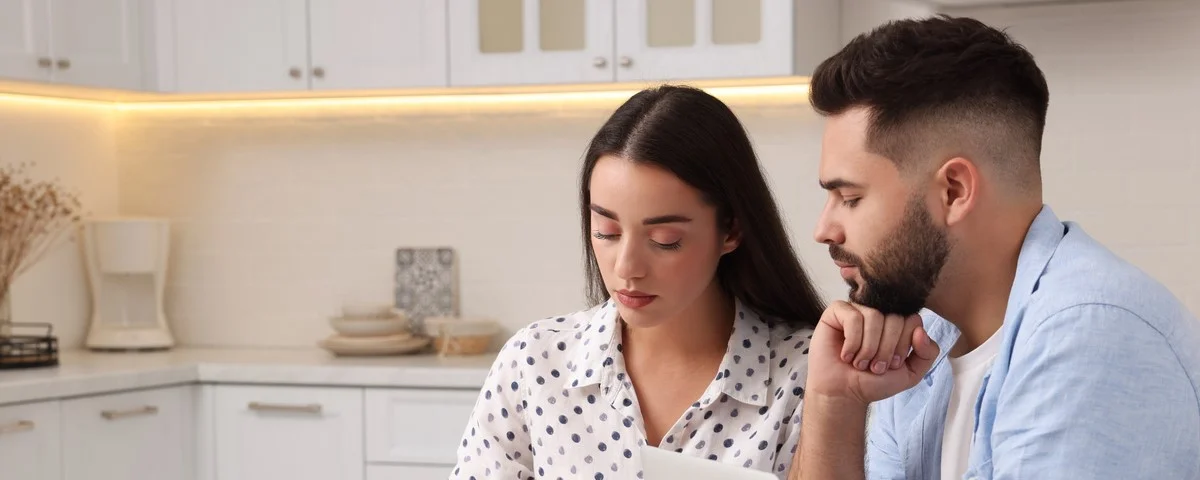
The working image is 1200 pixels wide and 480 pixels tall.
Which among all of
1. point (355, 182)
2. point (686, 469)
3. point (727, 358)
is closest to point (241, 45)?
point (355, 182)

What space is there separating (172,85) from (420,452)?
1.35 m

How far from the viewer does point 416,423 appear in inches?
141

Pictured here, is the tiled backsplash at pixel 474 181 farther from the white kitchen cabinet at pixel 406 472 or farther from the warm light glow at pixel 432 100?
the white kitchen cabinet at pixel 406 472

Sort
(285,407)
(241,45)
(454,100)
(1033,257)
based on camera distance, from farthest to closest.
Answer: (454,100) < (241,45) < (285,407) < (1033,257)

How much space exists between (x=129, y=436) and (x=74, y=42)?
3.66 feet

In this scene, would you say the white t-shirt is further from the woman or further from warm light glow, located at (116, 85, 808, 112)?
warm light glow, located at (116, 85, 808, 112)

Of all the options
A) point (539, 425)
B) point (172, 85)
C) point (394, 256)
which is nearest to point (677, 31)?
point (394, 256)

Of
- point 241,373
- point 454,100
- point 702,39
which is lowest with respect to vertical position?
point 241,373

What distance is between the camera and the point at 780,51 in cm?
349

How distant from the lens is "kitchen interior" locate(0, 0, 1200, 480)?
354 cm

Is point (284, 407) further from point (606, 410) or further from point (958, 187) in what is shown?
point (958, 187)

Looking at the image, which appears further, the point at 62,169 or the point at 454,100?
the point at 62,169

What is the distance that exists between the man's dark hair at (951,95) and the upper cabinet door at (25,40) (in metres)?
2.83

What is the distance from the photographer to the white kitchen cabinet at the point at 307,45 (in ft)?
12.5
